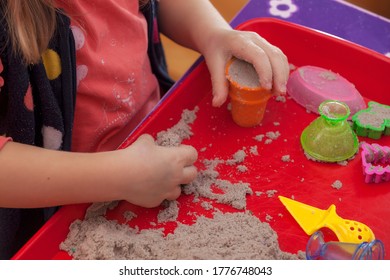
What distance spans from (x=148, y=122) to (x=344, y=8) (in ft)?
1.49

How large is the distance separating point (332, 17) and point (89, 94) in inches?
17.9

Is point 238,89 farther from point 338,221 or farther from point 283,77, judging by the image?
point 338,221

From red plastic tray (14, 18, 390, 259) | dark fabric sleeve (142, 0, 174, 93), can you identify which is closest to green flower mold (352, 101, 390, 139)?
red plastic tray (14, 18, 390, 259)

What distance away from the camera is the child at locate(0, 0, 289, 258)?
1.97 feet

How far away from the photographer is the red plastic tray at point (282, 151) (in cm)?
61

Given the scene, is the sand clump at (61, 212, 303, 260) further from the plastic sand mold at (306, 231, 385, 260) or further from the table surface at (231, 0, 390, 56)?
the table surface at (231, 0, 390, 56)

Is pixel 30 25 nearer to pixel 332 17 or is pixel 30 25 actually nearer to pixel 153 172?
pixel 153 172

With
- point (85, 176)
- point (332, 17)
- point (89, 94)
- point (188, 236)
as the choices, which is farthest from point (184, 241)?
point (332, 17)

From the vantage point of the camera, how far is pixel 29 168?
0.59m

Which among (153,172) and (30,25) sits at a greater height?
(30,25)

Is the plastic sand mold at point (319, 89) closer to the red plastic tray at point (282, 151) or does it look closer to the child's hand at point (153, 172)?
the red plastic tray at point (282, 151)

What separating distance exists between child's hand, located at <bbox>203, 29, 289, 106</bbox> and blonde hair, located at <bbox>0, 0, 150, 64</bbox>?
22cm

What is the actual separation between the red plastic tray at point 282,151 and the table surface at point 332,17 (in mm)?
108

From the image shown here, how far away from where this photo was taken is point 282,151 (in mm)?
701
